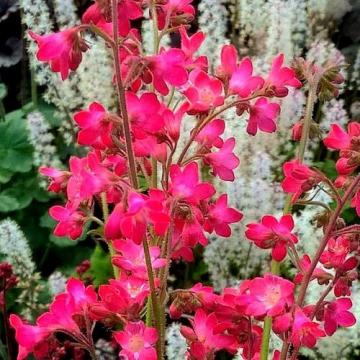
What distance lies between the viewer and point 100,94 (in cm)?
249

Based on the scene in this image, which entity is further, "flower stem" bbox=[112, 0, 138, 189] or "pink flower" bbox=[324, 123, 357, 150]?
"pink flower" bbox=[324, 123, 357, 150]

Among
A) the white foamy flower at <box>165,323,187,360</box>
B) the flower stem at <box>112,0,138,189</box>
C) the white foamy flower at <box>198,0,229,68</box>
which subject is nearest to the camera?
the flower stem at <box>112,0,138,189</box>

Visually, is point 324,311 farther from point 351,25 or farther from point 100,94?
point 351,25

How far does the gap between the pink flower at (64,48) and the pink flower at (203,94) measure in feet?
0.51

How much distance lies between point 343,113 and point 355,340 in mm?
647

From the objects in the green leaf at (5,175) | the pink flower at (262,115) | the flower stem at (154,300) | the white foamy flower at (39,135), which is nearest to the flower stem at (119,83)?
the flower stem at (154,300)

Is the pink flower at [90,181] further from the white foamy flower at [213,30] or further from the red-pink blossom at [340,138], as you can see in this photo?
the white foamy flower at [213,30]

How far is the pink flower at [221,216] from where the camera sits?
44.8 inches

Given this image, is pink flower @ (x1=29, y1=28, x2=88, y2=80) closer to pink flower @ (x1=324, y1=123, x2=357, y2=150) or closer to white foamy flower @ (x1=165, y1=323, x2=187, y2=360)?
pink flower @ (x1=324, y1=123, x2=357, y2=150)

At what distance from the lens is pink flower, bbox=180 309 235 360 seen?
112 cm

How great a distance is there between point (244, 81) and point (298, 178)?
148 mm

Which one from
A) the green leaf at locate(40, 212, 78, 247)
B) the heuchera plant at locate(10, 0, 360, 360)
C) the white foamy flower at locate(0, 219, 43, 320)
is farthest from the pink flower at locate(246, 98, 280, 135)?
the green leaf at locate(40, 212, 78, 247)

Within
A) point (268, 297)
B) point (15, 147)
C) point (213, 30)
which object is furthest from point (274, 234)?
point (15, 147)

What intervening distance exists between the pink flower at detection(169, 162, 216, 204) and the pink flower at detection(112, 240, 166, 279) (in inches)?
3.4
